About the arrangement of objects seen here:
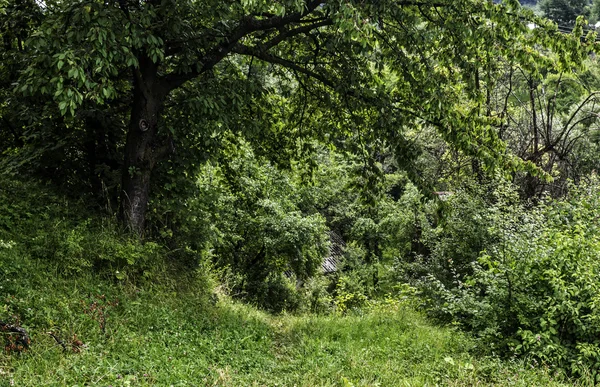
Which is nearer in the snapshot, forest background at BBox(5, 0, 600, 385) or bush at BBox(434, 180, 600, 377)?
forest background at BBox(5, 0, 600, 385)

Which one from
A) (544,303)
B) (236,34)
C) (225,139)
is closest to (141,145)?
(236,34)

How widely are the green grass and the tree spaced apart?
65.1 inches

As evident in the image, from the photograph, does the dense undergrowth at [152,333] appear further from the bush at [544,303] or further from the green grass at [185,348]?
the bush at [544,303]

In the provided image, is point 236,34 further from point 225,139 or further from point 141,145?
point 225,139

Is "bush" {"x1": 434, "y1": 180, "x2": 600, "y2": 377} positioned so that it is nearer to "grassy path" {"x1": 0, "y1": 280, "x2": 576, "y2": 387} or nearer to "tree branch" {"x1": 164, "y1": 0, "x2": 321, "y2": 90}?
"grassy path" {"x1": 0, "y1": 280, "x2": 576, "y2": 387}

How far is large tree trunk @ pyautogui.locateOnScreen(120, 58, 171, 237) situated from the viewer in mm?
7277

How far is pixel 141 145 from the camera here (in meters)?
7.32

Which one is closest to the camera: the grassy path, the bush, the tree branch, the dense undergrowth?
the grassy path

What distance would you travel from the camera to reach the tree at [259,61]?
219 inches

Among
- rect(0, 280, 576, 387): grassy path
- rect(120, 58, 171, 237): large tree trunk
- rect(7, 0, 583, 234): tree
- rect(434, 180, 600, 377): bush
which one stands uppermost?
rect(7, 0, 583, 234): tree

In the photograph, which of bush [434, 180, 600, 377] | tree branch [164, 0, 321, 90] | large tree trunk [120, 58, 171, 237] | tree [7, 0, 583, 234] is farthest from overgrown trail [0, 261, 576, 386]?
tree branch [164, 0, 321, 90]

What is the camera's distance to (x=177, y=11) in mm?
6457

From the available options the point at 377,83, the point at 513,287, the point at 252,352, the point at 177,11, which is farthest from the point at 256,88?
the point at 513,287

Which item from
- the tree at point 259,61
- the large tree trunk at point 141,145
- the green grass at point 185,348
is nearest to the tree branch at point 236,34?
the tree at point 259,61
